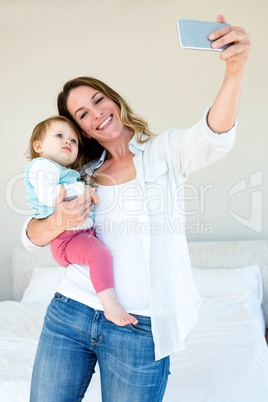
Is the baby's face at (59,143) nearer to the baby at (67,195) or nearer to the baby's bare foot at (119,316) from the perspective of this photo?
the baby at (67,195)

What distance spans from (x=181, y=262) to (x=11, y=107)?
2.57 metres

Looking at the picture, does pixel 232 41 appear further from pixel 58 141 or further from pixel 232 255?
pixel 232 255

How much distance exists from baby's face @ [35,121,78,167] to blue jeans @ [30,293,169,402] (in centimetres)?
54

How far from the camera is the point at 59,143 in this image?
4.66 ft

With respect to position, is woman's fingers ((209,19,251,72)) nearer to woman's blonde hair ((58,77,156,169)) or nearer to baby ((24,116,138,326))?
woman's blonde hair ((58,77,156,169))

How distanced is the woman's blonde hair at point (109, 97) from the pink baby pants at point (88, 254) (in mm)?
309

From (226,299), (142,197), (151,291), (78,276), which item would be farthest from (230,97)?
(226,299)

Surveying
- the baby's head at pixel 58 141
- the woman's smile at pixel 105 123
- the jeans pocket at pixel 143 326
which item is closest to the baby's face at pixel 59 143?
the baby's head at pixel 58 141

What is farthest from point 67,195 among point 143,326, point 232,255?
point 232,255

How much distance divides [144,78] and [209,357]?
2.13 metres

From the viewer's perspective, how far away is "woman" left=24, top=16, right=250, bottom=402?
100 centimetres

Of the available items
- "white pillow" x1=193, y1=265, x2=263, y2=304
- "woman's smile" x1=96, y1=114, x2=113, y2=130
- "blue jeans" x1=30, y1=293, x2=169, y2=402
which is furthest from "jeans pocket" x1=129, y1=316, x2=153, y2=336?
"white pillow" x1=193, y1=265, x2=263, y2=304

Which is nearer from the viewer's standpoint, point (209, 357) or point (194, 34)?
point (194, 34)

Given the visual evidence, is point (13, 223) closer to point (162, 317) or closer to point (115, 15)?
point (115, 15)
